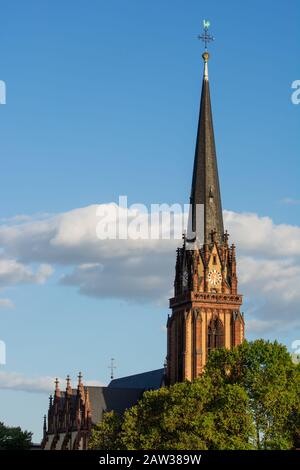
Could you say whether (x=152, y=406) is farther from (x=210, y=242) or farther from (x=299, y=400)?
(x=210, y=242)

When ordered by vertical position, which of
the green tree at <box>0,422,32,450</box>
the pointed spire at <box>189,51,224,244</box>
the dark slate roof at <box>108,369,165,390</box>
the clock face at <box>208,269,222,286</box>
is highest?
the pointed spire at <box>189,51,224,244</box>

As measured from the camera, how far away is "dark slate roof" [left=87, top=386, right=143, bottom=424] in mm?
A: 170250

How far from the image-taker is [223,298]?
516 ft

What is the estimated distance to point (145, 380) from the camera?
183 meters

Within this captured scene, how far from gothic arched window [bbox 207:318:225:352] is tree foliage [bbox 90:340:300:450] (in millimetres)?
21564

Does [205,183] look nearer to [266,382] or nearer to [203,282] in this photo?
[203,282]

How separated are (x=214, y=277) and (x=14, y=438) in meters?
52.3

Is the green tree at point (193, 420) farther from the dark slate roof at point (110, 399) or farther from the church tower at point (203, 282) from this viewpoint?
the dark slate roof at point (110, 399)

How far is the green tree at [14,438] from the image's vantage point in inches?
7490

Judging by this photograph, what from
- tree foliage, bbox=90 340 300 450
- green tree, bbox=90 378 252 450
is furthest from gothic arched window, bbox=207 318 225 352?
green tree, bbox=90 378 252 450

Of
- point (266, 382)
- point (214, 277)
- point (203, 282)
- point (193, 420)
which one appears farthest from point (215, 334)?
point (193, 420)

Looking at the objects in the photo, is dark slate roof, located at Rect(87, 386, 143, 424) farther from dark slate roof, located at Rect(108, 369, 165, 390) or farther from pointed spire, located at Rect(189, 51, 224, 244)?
pointed spire, located at Rect(189, 51, 224, 244)

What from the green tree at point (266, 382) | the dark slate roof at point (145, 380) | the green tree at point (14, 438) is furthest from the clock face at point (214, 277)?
the green tree at point (14, 438)
